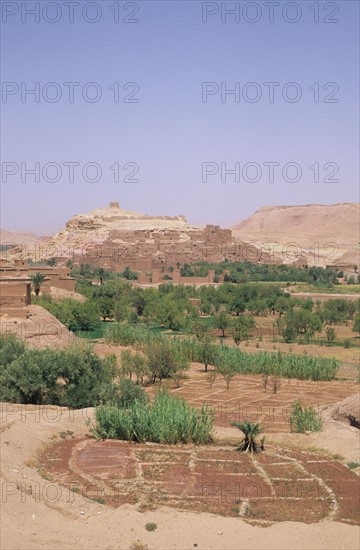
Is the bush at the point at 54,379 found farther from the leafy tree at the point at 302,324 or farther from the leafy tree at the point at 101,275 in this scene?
the leafy tree at the point at 101,275

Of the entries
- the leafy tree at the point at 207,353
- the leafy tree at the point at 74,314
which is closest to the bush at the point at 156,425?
the leafy tree at the point at 207,353

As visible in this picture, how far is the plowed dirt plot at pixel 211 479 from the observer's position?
439 inches

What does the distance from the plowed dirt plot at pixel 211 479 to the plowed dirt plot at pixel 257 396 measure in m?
3.89

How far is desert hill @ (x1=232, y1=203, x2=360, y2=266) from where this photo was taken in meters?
103

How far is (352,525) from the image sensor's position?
10625mm

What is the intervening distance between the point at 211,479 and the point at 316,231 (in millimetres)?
141261

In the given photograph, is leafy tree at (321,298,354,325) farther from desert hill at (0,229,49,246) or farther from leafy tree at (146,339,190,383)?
desert hill at (0,229,49,246)

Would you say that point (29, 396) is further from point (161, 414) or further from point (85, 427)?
point (161, 414)

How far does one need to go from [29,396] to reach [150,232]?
76.6m

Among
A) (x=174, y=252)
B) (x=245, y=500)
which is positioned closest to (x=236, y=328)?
(x=245, y=500)

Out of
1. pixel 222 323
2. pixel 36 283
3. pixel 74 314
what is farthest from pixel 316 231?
pixel 74 314

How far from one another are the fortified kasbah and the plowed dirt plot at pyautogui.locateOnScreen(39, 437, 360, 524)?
64899 mm

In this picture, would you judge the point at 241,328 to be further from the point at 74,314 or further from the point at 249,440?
the point at 249,440

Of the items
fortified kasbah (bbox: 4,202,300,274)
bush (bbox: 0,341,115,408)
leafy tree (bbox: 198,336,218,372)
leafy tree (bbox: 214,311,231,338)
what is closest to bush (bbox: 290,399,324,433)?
bush (bbox: 0,341,115,408)
